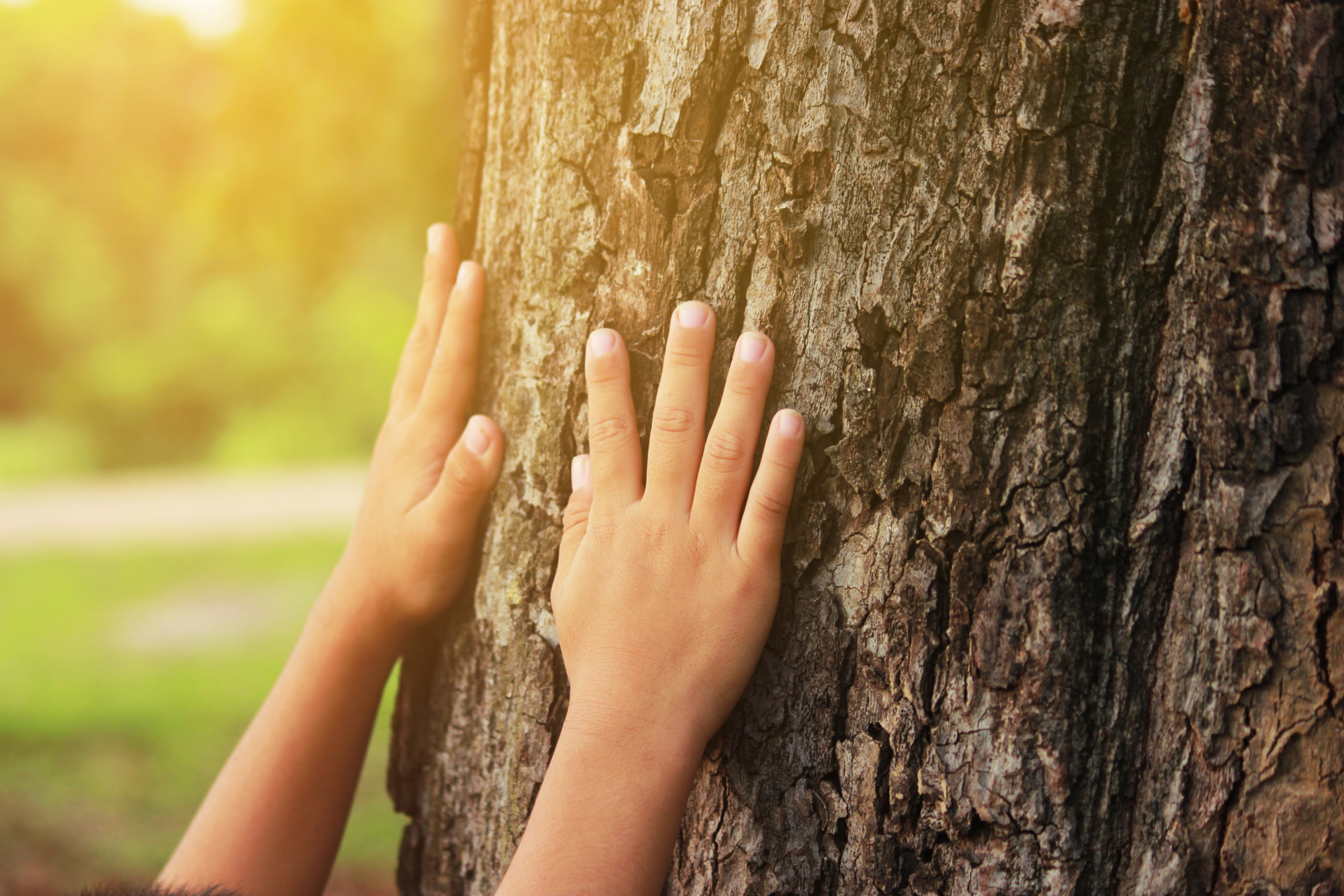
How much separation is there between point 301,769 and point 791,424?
1.00 metres

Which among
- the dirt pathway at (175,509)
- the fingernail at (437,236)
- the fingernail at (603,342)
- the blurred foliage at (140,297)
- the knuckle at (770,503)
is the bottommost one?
the knuckle at (770,503)

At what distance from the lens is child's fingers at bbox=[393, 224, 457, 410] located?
4.96 ft

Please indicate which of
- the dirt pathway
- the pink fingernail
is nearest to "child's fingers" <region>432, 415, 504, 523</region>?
the pink fingernail

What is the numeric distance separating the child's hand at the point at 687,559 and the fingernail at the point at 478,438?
0.27m

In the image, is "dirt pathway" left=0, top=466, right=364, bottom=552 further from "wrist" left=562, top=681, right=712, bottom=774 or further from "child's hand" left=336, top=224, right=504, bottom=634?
"wrist" left=562, top=681, right=712, bottom=774

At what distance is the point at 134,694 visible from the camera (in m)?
5.75

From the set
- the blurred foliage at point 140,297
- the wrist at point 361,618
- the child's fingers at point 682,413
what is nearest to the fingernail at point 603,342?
the child's fingers at point 682,413

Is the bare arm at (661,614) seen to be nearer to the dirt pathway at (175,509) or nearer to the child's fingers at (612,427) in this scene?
the child's fingers at (612,427)

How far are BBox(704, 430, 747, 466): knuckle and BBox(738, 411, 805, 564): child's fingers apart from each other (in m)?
0.03

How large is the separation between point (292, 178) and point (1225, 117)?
633 centimetres

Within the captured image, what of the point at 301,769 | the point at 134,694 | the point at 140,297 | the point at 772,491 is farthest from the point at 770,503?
the point at 140,297

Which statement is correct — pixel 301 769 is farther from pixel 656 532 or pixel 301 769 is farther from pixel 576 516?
pixel 656 532

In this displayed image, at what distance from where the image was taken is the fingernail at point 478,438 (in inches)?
54.7

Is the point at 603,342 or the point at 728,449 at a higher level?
the point at 603,342
